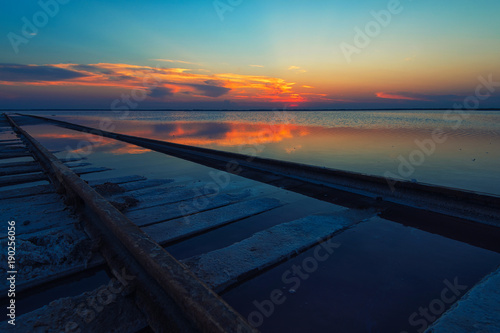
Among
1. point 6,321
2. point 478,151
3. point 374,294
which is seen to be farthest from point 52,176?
point 478,151

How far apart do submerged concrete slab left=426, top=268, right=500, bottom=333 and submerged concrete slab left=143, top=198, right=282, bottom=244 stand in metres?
2.51

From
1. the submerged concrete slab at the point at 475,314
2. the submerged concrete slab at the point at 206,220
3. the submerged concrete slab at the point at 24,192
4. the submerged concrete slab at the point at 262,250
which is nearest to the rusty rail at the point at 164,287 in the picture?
the submerged concrete slab at the point at 262,250

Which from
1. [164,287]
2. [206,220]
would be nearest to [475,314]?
[164,287]

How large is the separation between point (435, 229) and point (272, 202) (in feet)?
7.74

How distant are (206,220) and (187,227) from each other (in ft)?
1.07

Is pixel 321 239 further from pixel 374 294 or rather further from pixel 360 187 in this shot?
pixel 360 187

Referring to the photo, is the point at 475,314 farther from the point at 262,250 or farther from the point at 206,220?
the point at 206,220

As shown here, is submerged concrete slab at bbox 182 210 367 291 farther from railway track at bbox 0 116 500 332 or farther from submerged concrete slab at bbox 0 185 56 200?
submerged concrete slab at bbox 0 185 56 200

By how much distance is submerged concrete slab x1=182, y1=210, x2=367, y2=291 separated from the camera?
2334mm

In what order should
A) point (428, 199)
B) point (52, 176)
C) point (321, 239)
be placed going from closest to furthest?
point (321, 239) < point (428, 199) < point (52, 176)

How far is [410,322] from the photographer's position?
1.82m

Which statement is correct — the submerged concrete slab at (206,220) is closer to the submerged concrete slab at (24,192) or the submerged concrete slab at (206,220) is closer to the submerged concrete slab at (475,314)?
the submerged concrete slab at (475,314)

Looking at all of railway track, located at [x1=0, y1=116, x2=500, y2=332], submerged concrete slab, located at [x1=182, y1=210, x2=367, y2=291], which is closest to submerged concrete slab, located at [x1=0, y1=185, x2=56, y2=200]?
railway track, located at [x1=0, y1=116, x2=500, y2=332]

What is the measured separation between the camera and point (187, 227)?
338cm
